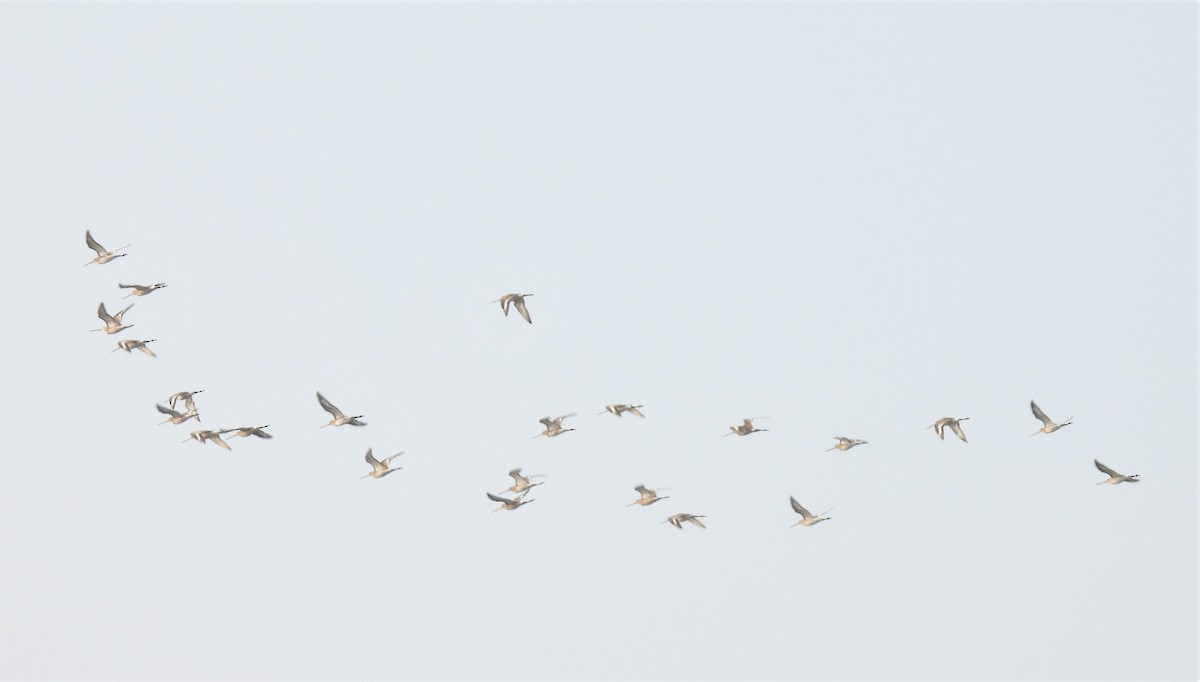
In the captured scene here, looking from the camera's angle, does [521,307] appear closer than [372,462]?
Yes

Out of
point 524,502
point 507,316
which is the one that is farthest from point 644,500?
point 507,316

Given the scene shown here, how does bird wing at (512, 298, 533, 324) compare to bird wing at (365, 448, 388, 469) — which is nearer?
bird wing at (512, 298, 533, 324)

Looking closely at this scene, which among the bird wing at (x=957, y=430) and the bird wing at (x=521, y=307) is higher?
the bird wing at (x=521, y=307)

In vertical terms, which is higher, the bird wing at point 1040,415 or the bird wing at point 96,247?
the bird wing at point 96,247

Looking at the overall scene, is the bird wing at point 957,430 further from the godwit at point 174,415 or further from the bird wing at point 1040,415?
the godwit at point 174,415

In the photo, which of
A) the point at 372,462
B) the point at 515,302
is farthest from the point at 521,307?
the point at 372,462

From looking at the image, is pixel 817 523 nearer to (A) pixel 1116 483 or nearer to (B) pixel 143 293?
(A) pixel 1116 483

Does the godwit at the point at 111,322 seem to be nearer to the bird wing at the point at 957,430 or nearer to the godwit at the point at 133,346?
the godwit at the point at 133,346

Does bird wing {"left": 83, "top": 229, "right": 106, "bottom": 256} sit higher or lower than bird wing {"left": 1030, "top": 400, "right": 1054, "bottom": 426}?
higher

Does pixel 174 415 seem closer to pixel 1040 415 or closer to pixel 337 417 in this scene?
pixel 337 417

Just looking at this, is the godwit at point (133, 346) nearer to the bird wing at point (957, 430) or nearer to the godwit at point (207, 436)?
the godwit at point (207, 436)

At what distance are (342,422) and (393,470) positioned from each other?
5.63 meters

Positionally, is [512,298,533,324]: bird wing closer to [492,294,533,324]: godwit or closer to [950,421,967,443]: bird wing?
[492,294,533,324]: godwit

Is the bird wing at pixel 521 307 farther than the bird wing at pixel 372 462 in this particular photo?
No
